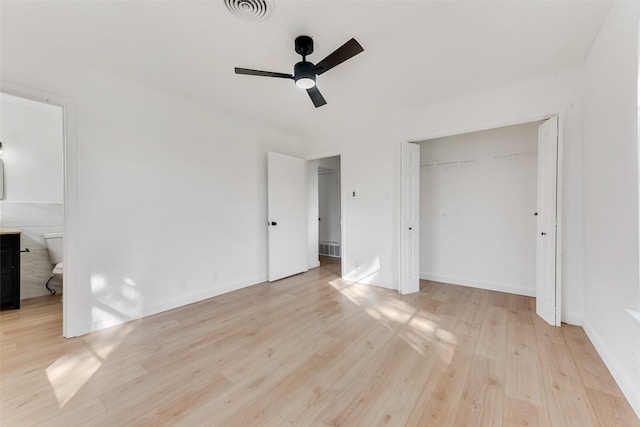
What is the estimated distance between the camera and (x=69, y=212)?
7.59 ft

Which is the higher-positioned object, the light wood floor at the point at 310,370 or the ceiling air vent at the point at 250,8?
the ceiling air vent at the point at 250,8

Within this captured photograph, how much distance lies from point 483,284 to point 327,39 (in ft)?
12.5

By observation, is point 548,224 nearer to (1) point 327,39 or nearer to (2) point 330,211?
(1) point 327,39

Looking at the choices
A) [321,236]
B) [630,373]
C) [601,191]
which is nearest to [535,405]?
[630,373]

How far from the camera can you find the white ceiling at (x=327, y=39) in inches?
68.2

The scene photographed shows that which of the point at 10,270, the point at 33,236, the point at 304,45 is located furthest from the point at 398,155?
the point at 33,236

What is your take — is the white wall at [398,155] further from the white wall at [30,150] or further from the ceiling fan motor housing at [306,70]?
the white wall at [30,150]

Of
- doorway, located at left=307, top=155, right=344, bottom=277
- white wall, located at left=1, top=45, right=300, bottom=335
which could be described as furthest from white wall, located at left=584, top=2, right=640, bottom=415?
doorway, located at left=307, top=155, right=344, bottom=277

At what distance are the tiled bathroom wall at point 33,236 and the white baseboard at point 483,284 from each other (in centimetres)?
561

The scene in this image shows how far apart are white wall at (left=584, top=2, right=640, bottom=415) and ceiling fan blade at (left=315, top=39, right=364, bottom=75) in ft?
5.21

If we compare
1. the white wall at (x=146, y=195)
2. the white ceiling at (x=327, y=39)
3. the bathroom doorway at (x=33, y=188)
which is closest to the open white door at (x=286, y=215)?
the white wall at (x=146, y=195)

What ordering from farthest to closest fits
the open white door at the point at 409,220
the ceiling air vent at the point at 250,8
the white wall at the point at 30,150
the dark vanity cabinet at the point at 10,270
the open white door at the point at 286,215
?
the open white door at the point at 286,215 → the open white door at the point at 409,220 → the white wall at the point at 30,150 → the dark vanity cabinet at the point at 10,270 → the ceiling air vent at the point at 250,8

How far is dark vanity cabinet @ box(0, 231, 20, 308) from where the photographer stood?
295 centimetres

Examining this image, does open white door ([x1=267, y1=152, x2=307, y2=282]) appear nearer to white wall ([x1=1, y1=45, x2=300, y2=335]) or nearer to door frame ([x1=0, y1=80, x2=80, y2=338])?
white wall ([x1=1, y1=45, x2=300, y2=335])
